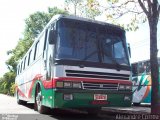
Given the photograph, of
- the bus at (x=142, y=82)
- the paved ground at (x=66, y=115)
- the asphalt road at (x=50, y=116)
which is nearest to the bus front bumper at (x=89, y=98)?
the paved ground at (x=66, y=115)

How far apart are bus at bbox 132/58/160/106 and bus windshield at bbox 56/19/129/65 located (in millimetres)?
11146

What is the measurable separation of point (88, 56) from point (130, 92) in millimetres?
1908

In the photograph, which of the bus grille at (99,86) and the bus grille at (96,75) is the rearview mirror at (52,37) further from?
the bus grille at (99,86)

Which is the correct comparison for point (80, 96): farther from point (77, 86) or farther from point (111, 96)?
point (111, 96)

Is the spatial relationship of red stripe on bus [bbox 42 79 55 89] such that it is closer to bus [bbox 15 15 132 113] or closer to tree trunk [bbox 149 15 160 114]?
bus [bbox 15 15 132 113]

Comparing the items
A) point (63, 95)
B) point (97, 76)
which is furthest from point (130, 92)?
point (63, 95)

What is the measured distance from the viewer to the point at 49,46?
11508mm

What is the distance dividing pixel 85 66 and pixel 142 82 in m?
13.3

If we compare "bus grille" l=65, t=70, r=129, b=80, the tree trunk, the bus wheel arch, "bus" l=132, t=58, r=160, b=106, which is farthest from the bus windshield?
"bus" l=132, t=58, r=160, b=106

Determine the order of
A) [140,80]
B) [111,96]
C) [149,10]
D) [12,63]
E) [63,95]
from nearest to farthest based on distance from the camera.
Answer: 1. [63,95]
2. [111,96]
3. [149,10]
4. [140,80]
5. [12,63]

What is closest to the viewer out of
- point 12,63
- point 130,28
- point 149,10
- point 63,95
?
point 63,95

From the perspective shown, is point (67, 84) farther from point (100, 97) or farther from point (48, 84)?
point (100, 97)

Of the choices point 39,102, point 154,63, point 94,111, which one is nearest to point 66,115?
point 39,102

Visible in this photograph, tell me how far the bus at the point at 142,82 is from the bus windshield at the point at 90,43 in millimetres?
11146
